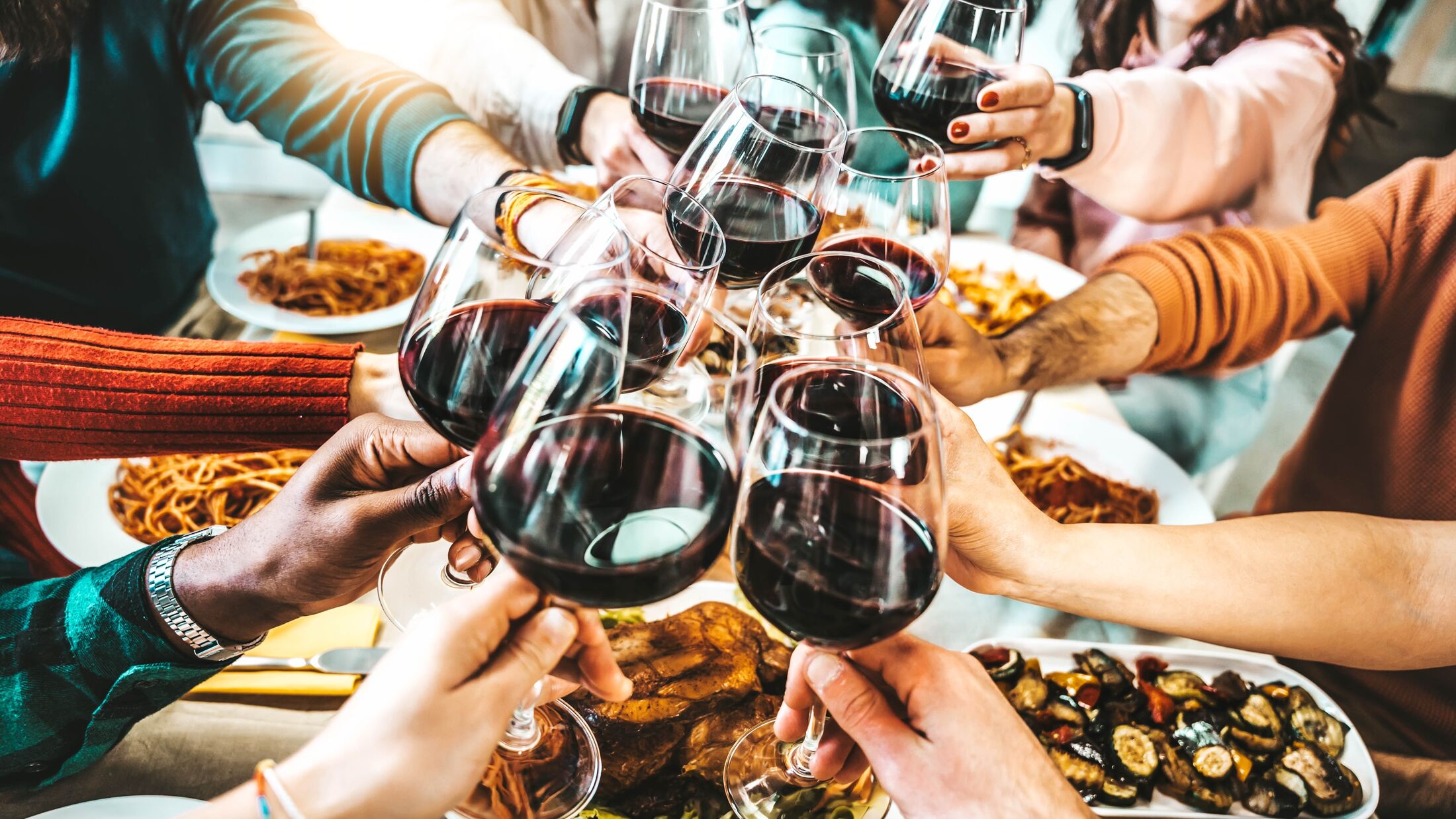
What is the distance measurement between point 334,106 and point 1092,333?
152cm

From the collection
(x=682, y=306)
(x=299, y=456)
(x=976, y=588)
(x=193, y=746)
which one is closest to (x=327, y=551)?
(x=193, y=746)

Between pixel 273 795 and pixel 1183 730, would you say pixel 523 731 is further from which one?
pixel 1183 730

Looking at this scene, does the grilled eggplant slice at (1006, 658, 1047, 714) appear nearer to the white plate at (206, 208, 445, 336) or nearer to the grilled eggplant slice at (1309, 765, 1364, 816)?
the grilled eggplant slice at (1309, 765, 1364, 816)

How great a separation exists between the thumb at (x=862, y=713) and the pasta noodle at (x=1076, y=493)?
2.34 ft

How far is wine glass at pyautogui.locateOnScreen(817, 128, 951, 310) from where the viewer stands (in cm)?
101

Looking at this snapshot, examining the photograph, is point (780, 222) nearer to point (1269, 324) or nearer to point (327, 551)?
point (327, 551)

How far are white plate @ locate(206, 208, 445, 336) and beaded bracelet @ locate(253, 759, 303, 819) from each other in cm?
76

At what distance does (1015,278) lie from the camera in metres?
1.89

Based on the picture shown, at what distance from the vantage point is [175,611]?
84 cm

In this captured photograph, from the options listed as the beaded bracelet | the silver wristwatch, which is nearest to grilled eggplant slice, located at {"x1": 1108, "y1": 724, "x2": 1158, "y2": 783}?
the beaded bracelet

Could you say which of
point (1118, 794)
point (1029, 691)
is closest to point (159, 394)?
point (1029, 691)

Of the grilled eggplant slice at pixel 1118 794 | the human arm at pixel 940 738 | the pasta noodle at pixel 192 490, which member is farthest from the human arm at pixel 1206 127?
the pasta noodle at pixel 192 490

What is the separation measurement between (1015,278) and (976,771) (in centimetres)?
141

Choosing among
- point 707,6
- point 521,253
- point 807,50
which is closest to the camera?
point 521,253
